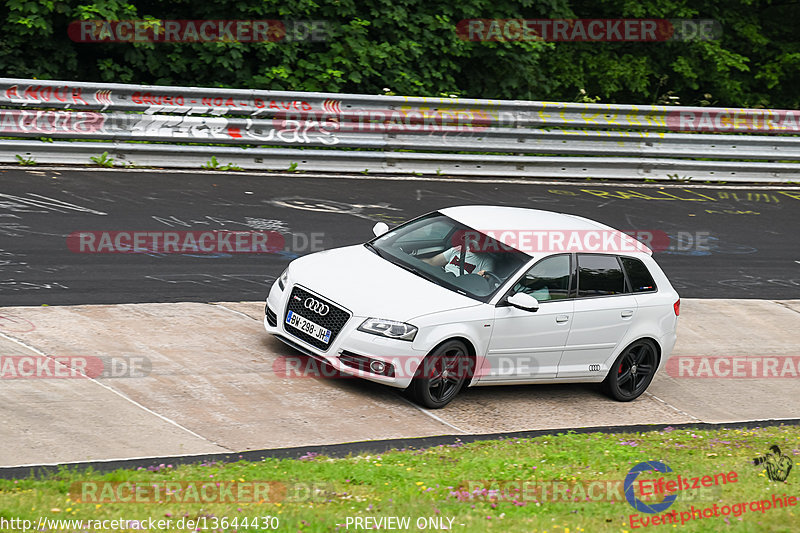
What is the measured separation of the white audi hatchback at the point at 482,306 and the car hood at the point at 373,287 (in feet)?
0.04

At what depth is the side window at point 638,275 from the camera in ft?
32.7

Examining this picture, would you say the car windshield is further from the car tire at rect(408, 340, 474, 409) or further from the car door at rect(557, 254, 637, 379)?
the car door at rect(557, 254, 637, 379)

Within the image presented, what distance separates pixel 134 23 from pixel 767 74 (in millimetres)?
14662

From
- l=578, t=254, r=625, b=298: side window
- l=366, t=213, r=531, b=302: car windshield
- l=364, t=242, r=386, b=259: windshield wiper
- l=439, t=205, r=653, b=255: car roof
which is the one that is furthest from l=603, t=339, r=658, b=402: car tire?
l=364, t=242, r=386, b=259: windshield wiper

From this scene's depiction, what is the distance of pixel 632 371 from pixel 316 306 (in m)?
3.35

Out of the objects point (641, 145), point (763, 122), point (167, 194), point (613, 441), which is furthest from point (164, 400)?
point (763, 122)

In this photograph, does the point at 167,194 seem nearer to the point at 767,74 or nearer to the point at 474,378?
the point at 474,378

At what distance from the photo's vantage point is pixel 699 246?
15.6 m

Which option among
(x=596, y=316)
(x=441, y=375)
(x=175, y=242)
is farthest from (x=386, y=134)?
(x=441, y=375)

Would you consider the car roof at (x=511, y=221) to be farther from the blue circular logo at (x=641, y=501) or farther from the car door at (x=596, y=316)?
the blue circular logo at (x=641, y=501)

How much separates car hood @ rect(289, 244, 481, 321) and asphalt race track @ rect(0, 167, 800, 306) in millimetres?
1925

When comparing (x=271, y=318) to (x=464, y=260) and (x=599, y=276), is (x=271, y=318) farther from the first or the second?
(x=599, y=276)

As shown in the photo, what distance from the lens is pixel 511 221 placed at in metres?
9.95

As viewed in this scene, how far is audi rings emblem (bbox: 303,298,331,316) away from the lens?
8828mm
